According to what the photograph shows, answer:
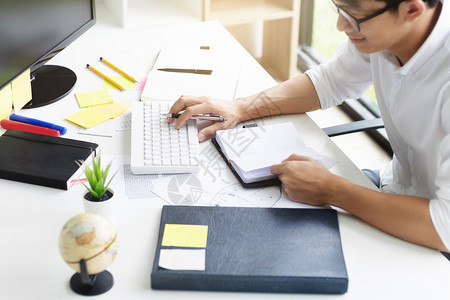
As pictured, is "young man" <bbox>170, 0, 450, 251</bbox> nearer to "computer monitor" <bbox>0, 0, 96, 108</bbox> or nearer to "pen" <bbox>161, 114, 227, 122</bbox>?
"pen" <bbox>161, 114, 227, 122</bbox>

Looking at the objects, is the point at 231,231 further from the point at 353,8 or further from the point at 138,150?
the point at 353,8

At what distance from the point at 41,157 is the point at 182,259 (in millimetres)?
466

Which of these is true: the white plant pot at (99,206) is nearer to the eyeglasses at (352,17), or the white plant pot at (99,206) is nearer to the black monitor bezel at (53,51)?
the black monitor bezel at (53,51)

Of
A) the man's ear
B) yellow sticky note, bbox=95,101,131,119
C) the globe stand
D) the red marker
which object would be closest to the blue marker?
the red marker

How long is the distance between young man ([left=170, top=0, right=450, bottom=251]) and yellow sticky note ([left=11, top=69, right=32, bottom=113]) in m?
0.41

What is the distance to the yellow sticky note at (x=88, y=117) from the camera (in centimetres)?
143

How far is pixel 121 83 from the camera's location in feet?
5.35

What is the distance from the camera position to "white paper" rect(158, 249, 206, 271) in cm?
96

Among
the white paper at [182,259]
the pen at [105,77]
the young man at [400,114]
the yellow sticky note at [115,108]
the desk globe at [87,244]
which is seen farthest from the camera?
the pen at [105,77]

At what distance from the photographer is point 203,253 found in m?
1.00

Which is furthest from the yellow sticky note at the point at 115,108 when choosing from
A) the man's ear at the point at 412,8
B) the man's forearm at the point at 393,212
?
the man's ear at the point at 412,8

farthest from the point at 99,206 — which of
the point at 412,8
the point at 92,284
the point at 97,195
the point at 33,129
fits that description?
the point at 412,8

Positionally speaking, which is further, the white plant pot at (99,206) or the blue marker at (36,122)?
the blue marker at (36,122)

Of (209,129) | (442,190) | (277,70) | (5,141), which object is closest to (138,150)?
(209,129)
